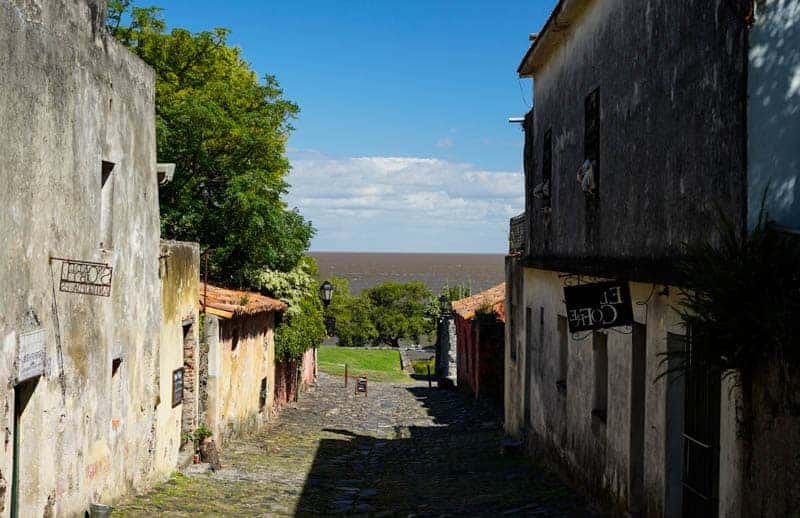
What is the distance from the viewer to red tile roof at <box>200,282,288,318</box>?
16480 mm

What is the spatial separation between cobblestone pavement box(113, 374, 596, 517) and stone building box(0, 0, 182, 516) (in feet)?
4.17

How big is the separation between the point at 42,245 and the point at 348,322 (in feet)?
172

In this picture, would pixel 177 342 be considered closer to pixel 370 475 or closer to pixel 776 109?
pixel 370 475

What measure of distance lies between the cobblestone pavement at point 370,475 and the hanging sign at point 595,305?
8.16 ft

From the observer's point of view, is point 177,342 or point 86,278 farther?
point 177,342

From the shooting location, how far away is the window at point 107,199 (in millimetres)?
10664

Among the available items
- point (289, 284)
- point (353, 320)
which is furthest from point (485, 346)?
point (353, 320)

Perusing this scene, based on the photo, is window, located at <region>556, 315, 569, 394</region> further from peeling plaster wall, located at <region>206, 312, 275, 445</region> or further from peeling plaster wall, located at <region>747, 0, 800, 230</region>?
peeling plaster wall, located at <region>747, 0, 800, 230</region>

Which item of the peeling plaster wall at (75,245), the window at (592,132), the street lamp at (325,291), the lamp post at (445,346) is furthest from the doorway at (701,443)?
the lamp post at (445,346)

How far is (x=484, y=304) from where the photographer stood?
29.2m

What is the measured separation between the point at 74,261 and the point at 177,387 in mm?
5325

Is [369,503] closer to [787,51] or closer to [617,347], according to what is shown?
[617,347]

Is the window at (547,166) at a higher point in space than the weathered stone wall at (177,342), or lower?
higher

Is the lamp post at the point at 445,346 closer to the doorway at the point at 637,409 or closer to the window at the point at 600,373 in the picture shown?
the window at the point at 600,373
